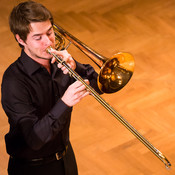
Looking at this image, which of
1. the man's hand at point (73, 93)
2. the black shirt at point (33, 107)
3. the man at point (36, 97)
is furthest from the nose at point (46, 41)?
the man's hand at point (73, 93)

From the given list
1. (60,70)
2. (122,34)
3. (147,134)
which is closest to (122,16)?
(122,34)

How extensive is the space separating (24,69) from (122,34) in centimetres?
199

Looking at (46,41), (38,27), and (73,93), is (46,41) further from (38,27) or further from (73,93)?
(73,93)

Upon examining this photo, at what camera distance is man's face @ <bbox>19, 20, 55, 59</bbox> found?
5.35 ft

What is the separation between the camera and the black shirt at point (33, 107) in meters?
1.59

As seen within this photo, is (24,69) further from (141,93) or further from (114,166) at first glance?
(141,93)

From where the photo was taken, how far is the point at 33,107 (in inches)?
65.7

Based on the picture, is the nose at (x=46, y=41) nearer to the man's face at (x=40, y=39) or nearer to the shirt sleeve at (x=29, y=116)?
the man's face at (x=40, y=39)

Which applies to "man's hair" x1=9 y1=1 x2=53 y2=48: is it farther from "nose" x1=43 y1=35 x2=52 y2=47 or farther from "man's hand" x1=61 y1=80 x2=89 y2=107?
"man's hand" x1=61 y1=80 x2=89 y2=107

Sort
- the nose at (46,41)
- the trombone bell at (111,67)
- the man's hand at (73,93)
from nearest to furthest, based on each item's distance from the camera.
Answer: the man's hand at (73,93) < the nose at (46,41) < the trombone bell at (111,67)

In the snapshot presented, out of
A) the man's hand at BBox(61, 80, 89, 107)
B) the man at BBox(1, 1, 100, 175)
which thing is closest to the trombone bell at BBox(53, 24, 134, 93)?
the man at BBox(1, 1, 100, 175)

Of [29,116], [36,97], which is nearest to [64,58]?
[36,97]

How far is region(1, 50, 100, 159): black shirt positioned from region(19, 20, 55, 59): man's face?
0.07 metres

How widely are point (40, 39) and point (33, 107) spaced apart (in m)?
0.33
